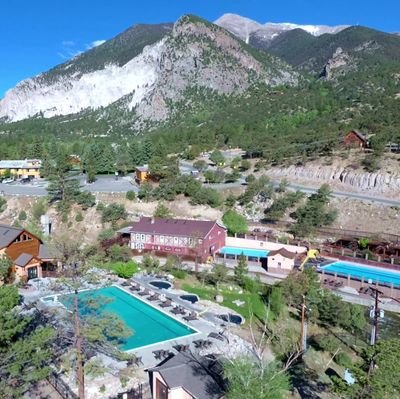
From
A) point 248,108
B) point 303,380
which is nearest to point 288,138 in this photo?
point 248,108

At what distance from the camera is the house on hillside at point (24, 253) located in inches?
1334

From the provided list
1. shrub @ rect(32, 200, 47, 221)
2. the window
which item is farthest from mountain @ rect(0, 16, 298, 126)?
the window

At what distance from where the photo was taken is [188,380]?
695 inches

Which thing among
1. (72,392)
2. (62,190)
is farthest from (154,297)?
(62,190)

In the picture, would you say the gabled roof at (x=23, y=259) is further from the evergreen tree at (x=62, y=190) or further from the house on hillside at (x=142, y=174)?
the house on hillside at (x=142, y=174)

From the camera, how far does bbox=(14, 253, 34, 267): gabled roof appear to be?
3379 centimetres

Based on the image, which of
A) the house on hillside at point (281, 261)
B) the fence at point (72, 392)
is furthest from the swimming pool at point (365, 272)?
the fence at point (72, 392)

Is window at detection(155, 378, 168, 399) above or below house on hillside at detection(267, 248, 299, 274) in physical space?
above

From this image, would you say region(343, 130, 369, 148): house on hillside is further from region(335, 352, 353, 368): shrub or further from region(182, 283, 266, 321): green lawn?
region(335, 352, 353, 368): shrub

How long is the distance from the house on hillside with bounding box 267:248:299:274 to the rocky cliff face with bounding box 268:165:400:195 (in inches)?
774

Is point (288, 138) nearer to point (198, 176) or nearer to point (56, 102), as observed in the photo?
point (198, 176)

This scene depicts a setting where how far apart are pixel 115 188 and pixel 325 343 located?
41269 millimetres

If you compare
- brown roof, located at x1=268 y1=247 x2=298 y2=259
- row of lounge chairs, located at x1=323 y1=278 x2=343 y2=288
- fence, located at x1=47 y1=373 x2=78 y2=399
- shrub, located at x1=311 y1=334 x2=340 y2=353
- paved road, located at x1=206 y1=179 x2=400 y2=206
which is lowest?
shrub, located at x1=311 y1=334 x2=340 y2=353

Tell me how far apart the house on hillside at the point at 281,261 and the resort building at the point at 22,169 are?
51.0m
